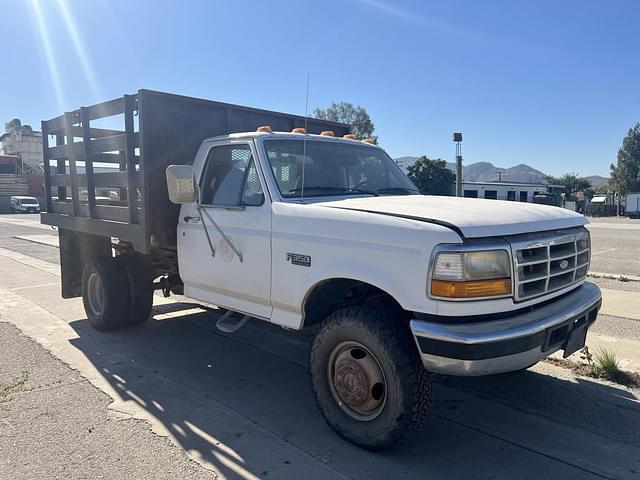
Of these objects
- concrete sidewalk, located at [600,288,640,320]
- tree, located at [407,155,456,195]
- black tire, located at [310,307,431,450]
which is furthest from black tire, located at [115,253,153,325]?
tree, located at [407,155,456,195]

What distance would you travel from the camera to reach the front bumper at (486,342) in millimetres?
2889

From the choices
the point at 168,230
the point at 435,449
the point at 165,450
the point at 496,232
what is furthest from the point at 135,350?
the point at 496,232

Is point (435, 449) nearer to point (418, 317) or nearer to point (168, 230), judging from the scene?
point (418, 317)

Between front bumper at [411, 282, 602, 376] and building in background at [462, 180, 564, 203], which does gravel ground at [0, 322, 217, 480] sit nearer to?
front bumper at [411, 282, 602, 376]

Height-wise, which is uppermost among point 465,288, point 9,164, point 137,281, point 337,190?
point 9,164

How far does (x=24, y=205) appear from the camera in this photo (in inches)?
1797

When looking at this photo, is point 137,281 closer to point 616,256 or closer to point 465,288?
point 465,288

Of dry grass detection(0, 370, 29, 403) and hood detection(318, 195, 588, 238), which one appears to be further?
dry grass detection(0, 370, 29, 403)

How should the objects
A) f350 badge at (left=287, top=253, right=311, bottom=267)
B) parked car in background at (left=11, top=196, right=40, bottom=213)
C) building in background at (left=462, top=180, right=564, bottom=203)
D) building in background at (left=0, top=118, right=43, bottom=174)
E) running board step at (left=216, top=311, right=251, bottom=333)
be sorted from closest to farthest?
f350 badge at (left=287, top=253, right=311, bottom=267) < running board step at (left=216, top=311, right=251, bottom=333) < parked car in background at (left=11, top=196, right=40, bottom=213) < building in background at (left=462, top=180, right=564, bottom=203) < building in background at (left=0, top=118, right=43, bottom=174)

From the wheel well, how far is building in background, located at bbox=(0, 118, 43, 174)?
6180 cm

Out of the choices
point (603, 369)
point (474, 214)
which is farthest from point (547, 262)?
point (603, 369)

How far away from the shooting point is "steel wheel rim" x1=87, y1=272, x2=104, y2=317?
20.5 feet

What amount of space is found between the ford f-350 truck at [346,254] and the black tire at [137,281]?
0.11 meters

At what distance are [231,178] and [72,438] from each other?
2361 mm
